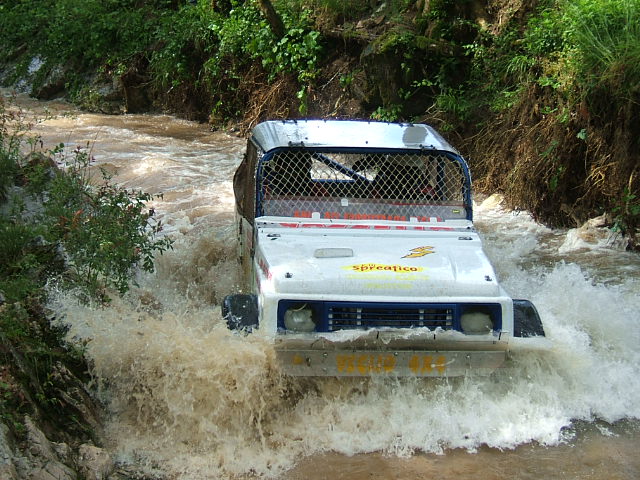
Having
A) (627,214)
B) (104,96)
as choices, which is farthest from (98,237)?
(104,96)

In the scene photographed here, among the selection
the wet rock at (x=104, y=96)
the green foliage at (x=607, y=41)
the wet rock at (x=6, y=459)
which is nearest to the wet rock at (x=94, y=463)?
the wet rock at (x=6, y=459)

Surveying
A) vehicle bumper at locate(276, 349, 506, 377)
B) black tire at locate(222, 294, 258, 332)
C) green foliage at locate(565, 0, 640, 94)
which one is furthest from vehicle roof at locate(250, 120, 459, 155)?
green foliage at locate(565, 0, 640, 94)

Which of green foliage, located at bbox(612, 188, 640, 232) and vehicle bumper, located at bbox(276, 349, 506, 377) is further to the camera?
green foliage, located at bbox(612, 188, 640, 232)

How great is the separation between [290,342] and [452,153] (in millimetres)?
2035

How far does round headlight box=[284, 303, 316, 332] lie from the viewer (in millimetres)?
4848

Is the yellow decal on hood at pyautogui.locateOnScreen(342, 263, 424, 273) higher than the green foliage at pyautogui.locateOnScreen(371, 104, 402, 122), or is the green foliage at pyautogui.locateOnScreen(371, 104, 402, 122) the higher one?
the yellow decal on hood at pyautogui.locateOnScreen(342, 263, 424, 273)

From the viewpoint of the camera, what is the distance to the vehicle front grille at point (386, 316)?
485cm

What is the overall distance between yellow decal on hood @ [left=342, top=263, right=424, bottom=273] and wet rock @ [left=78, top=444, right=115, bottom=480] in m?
1.79

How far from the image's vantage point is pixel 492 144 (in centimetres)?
1055

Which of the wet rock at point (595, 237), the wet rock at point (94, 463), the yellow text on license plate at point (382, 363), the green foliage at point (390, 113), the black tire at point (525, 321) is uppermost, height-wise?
the black tire at point (525, 321)

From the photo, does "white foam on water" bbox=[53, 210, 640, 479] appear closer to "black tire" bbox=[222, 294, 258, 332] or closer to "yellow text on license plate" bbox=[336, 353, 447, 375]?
"black tire" bbox=[222, 294, 258, 332]

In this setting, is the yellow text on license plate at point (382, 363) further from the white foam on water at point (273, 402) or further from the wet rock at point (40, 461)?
the wet rock at point (40, 461)

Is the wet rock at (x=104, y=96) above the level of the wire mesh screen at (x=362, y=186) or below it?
below

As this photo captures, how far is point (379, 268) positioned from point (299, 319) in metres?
0.62
